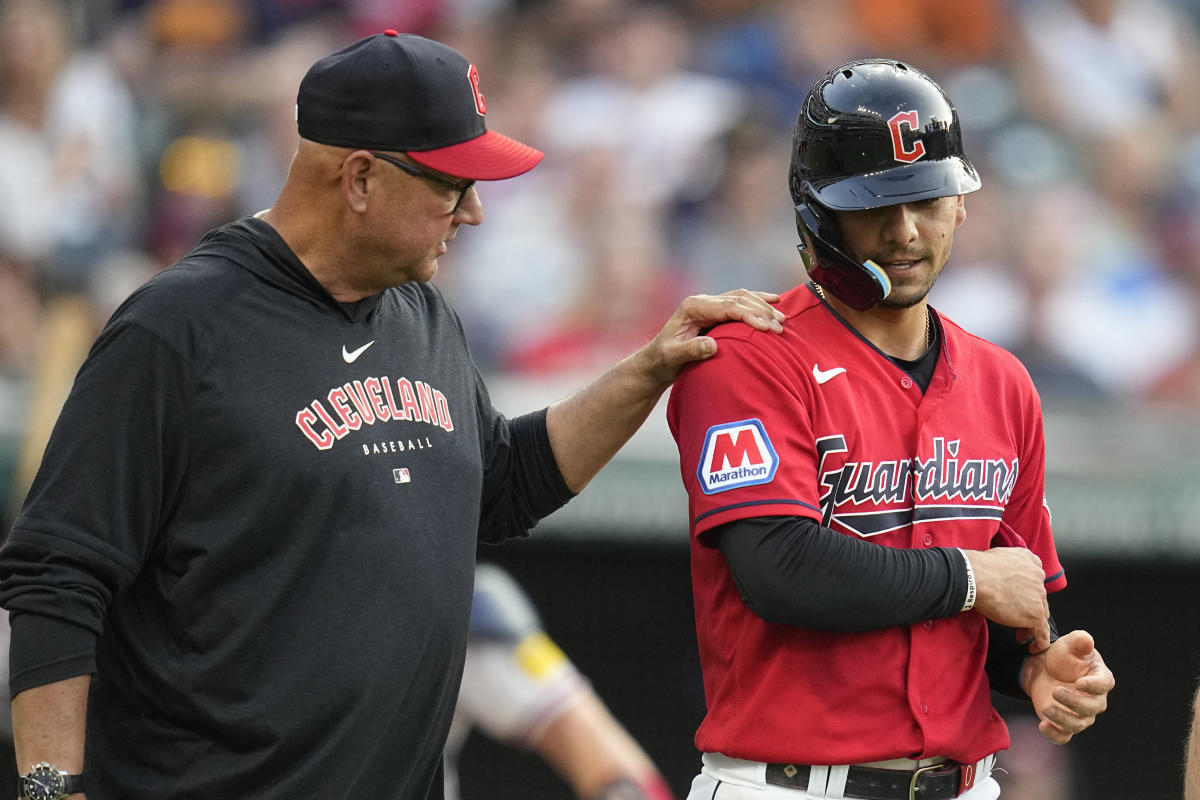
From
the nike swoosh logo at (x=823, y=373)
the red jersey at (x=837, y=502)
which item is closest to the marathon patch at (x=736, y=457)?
the red jersey at (x=837, y=502)

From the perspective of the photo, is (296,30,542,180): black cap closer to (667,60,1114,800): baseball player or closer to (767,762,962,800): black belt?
(667,60,1114,800): baseball player

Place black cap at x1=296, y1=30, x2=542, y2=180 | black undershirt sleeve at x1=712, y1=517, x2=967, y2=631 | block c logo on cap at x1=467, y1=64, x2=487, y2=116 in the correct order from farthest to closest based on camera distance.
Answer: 1. block c logo on cap at x1=467, y1=64, x2=487, y2=116
2. black cap at x1=296, y1=30, x2=542, y2=180
3. black undershirt sleeve at x1=712, y1=517, x2=967, y2=631

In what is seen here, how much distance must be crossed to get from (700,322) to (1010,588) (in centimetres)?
64

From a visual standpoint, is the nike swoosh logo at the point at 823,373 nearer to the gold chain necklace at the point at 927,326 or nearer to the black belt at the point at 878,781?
the gold chain necklace at the point at 927,326

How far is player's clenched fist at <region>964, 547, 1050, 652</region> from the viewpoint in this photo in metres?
2.18

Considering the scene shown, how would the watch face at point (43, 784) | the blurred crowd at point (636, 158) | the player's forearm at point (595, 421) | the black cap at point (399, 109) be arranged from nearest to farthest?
the watch face at point (43, 784) < the black cap at point (399, 109) < the player's forearm at point (595, 421) < the blurred crowd at point (636, 158)

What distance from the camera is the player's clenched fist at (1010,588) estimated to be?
86.0 inches

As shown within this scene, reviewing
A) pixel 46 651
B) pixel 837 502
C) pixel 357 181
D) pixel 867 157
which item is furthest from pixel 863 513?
pixel 46 651

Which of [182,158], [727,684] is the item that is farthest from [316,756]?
[182,158]

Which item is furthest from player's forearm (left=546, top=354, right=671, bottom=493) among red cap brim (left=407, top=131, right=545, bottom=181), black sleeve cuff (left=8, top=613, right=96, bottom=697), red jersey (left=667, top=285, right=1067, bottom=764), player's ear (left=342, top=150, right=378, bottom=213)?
black sleeve cuff (left=8, top=613, right=96, bottom=697)

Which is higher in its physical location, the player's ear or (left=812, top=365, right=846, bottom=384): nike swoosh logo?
the player's ear

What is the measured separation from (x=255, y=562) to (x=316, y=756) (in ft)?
0.99

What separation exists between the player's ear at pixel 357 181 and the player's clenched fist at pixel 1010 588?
3.51 feet

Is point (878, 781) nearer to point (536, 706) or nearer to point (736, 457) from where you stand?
point (736, 457)
